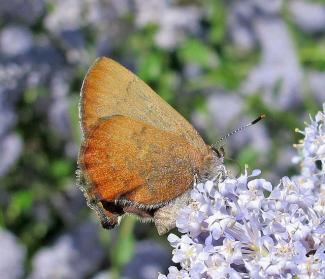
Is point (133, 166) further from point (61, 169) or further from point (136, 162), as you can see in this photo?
point (61, 169)

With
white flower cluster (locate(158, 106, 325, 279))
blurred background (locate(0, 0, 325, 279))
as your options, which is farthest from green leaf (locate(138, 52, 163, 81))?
white flower cluster (locate(158, 106, 325, 279))

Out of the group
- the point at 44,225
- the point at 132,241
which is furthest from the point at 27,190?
the point at 132,241

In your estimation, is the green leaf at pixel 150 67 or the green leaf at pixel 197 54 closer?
the green leaf at pixel 150 67

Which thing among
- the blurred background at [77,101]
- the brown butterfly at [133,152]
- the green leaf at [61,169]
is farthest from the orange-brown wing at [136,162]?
the green leaf at [61,169]

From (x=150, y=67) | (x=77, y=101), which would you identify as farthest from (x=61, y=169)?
(x=150, y=67)

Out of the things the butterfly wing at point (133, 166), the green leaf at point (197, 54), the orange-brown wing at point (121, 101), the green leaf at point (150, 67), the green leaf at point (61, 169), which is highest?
the orange-brown wing at point (121, 101)

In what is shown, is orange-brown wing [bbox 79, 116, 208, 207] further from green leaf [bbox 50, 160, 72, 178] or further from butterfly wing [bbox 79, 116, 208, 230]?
green leaf [bbox 50, 160, 72, 178]

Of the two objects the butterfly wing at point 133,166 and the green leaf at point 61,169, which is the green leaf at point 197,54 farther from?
the butterfly wing at point 133,166
